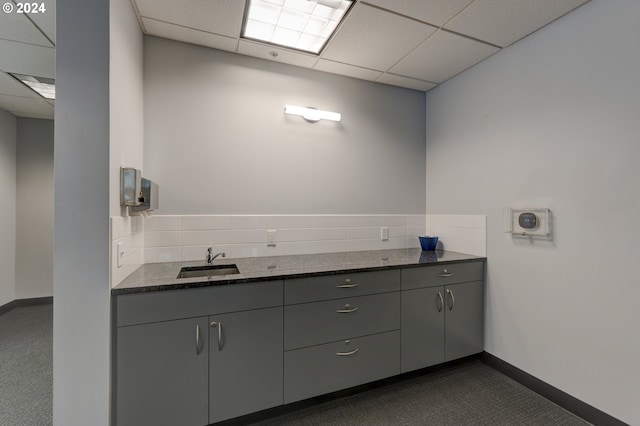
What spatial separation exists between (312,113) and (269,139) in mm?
462

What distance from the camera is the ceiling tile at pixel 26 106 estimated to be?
3168 mm

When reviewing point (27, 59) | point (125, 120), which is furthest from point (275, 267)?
point (27, 59)

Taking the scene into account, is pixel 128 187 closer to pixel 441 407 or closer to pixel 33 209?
pixel 441 407

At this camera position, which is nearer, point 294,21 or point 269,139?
point 294,21

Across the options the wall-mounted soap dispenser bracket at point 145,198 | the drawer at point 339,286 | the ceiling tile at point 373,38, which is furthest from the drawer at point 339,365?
the ceiling tile at point 373,38

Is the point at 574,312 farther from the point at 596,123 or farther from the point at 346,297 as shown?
the point at 346,297

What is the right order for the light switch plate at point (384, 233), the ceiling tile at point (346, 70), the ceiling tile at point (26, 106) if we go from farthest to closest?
the ceiling tile at point (26, 106), the light switch plate at point (384, 233), the ceiling tile at point (346, 70)

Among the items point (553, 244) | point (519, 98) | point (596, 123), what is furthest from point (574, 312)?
point (519, 98)

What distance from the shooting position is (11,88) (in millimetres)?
2875

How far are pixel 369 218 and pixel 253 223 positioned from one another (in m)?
1.18

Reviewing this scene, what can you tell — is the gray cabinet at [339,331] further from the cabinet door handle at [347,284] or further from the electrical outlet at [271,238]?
the electrical outlet at [271,238]

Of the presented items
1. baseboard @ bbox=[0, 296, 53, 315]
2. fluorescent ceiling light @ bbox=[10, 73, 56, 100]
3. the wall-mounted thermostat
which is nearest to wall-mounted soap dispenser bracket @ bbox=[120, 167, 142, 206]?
fluorescent ceiling light @ bbox=[10, 73, 56, 100]

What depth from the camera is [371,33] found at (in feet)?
6.62

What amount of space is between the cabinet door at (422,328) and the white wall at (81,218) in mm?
1869
